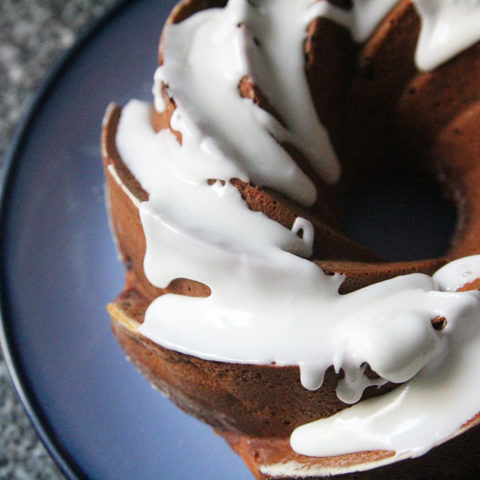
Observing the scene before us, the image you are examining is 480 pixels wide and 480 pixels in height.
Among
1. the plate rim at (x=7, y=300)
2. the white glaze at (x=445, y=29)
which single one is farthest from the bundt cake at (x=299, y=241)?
the plate rim at (x=7, y=300)

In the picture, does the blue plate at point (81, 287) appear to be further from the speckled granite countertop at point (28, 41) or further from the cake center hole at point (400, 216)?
the cake center hole at point (400, 216)

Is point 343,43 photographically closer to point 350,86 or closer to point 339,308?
point 350,86

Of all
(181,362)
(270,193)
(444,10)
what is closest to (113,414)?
(181,362)

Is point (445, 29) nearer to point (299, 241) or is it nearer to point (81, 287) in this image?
point (299, 241)

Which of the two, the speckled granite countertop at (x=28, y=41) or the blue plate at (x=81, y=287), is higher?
the speckled granite countertop at (x=28, y=41)

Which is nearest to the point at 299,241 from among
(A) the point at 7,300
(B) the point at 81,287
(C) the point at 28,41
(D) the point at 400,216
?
(D) the point at 400,216
